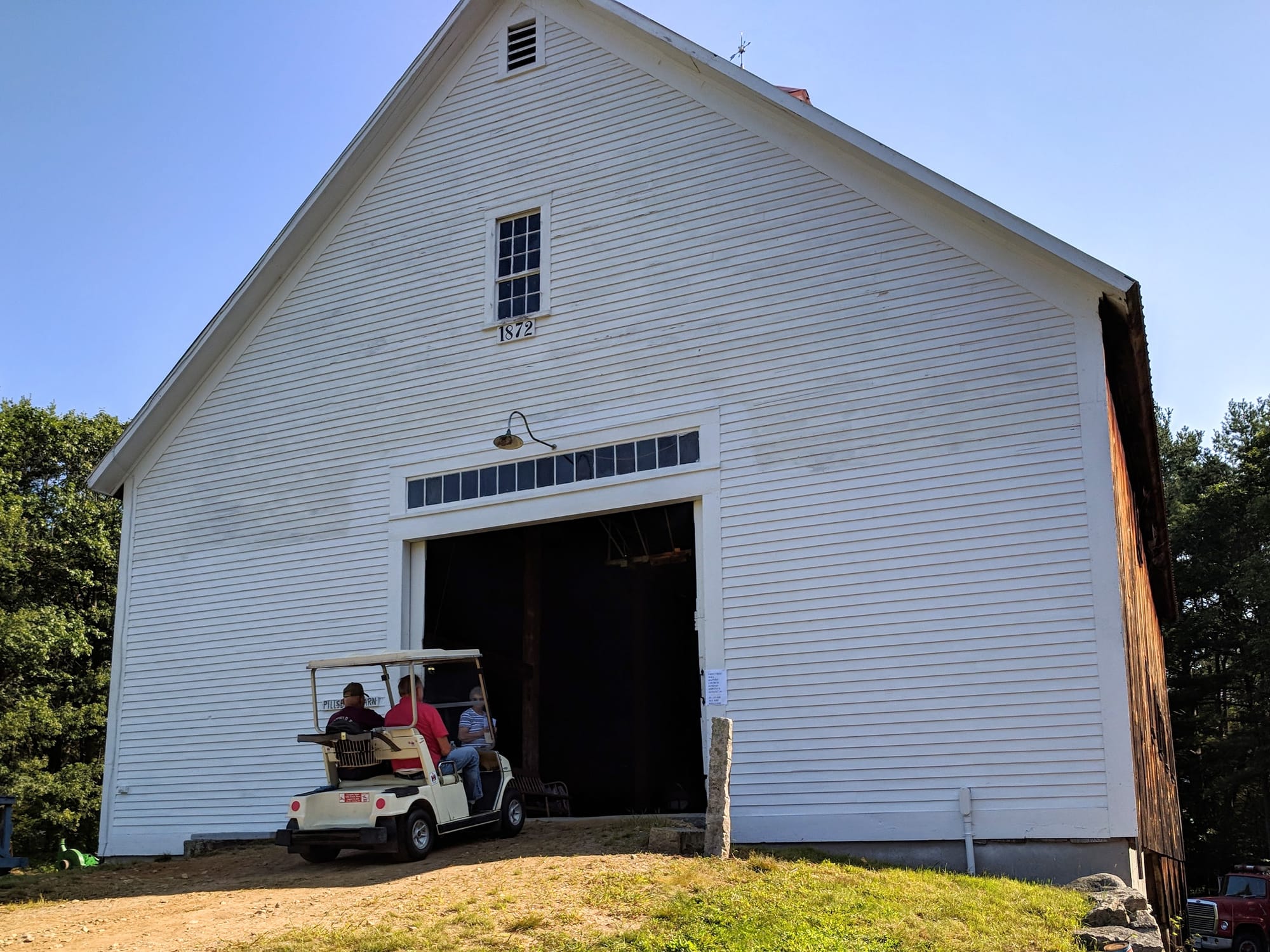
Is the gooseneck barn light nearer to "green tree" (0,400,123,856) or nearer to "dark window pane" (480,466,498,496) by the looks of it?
"dark window pane" (480,466,498,496)

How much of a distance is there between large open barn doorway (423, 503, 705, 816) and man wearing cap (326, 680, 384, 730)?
25.2ft

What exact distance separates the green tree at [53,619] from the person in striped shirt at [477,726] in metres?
23.7

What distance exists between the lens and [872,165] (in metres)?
12.5

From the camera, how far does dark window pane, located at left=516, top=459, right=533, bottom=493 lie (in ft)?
45.9

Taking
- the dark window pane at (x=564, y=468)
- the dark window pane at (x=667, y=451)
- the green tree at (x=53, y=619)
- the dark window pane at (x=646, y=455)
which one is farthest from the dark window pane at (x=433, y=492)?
the green tree at (x=53, y=619)

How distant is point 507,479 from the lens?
14.1m

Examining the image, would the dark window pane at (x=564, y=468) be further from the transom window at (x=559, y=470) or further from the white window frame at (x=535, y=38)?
the white window frame at (x=535, y=38)

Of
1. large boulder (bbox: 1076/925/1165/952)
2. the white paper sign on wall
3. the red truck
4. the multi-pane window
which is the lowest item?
the red truck

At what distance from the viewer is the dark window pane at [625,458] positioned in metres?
13.3

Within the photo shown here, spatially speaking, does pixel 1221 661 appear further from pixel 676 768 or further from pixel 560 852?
pixel 560 852

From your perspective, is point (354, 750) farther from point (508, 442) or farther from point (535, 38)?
point (535, 38)

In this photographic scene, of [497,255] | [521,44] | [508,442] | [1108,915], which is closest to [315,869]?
[508,442]

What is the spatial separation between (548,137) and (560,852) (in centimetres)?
899

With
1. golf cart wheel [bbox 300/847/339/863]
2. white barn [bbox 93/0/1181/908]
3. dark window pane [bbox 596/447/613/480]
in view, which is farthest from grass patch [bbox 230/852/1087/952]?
dark window pane [bbox 596/447/613/480]
